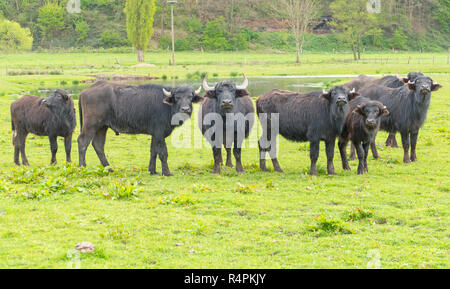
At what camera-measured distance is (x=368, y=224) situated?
7254 millimetres

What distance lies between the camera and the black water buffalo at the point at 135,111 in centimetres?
1077

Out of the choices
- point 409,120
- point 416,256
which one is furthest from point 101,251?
point 409,120

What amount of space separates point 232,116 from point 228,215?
11.6 ft

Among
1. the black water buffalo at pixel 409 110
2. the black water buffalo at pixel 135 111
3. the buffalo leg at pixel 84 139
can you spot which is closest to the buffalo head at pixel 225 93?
the black water buffalo at pixel 135 111

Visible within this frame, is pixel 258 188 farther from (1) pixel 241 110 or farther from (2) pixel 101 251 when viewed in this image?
(2) pixel 101 251

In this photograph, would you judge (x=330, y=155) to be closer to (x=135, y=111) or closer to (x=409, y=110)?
(x=409, y=110)

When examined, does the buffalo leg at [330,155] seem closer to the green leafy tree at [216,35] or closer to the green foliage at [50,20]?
the green leafy tree at [216,35]

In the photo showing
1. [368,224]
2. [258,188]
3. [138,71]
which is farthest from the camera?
[138,71]

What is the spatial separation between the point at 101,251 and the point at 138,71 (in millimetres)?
41860

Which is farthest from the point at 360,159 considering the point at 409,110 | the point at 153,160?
the point at 153,160

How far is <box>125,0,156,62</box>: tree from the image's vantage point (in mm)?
58406

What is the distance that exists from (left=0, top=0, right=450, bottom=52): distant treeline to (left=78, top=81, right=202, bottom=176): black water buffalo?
59704 mm

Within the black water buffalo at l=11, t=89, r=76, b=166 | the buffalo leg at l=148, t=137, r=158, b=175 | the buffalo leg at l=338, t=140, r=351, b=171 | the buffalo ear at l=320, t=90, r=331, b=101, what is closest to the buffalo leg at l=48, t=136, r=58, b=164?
the black water buffalo at l=11, t=89, r=76, b=166

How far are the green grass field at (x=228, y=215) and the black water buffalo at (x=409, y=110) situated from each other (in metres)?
0.62
